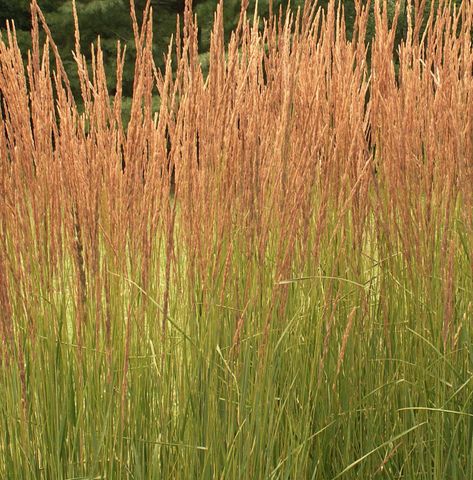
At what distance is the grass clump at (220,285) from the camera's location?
1.77m

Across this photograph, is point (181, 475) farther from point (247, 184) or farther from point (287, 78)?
point (287, 78)

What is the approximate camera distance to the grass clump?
69.5 inches

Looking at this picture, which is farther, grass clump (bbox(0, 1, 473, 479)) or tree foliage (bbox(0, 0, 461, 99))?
tree foliage (bbox(0, 0, 461, 99))

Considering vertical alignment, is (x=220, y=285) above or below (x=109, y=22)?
above

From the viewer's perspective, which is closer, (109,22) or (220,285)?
(220,285)

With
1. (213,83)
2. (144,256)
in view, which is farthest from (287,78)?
(144,256)

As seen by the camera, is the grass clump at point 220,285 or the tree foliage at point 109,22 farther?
the tree foliage at point 109,22

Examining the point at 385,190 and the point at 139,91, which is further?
the point at 385,190

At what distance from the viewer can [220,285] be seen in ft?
6.57

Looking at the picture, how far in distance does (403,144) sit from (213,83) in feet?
1.86

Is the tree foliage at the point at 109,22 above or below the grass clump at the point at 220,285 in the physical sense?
below

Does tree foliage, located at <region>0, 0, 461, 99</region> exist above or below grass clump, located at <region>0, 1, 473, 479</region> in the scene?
below

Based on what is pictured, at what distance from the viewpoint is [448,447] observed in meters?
2.14

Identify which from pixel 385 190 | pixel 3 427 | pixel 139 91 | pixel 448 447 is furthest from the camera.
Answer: pixel 385 190
